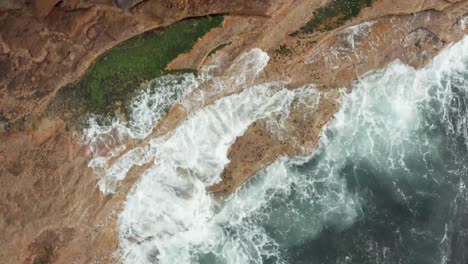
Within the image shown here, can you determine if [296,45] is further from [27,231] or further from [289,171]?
[27,231]

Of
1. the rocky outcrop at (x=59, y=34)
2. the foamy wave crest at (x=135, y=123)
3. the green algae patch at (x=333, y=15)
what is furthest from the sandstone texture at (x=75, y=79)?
the foamy wave crest at (x=135, y=123)

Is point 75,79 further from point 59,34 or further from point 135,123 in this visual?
point 135,123

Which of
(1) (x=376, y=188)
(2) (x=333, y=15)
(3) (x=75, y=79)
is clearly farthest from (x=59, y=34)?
(1) (x=376, y=188)

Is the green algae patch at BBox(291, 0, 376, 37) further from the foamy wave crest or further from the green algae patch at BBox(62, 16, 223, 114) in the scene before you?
the foamy wave crest

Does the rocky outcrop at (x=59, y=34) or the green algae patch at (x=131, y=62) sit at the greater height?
the rocky outcrop at (x=59, y=34)

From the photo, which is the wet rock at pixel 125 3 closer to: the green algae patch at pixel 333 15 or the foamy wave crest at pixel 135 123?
the foamy wave crest at pixel 135 123

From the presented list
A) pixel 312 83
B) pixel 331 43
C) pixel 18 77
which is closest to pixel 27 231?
pixel 18 77
